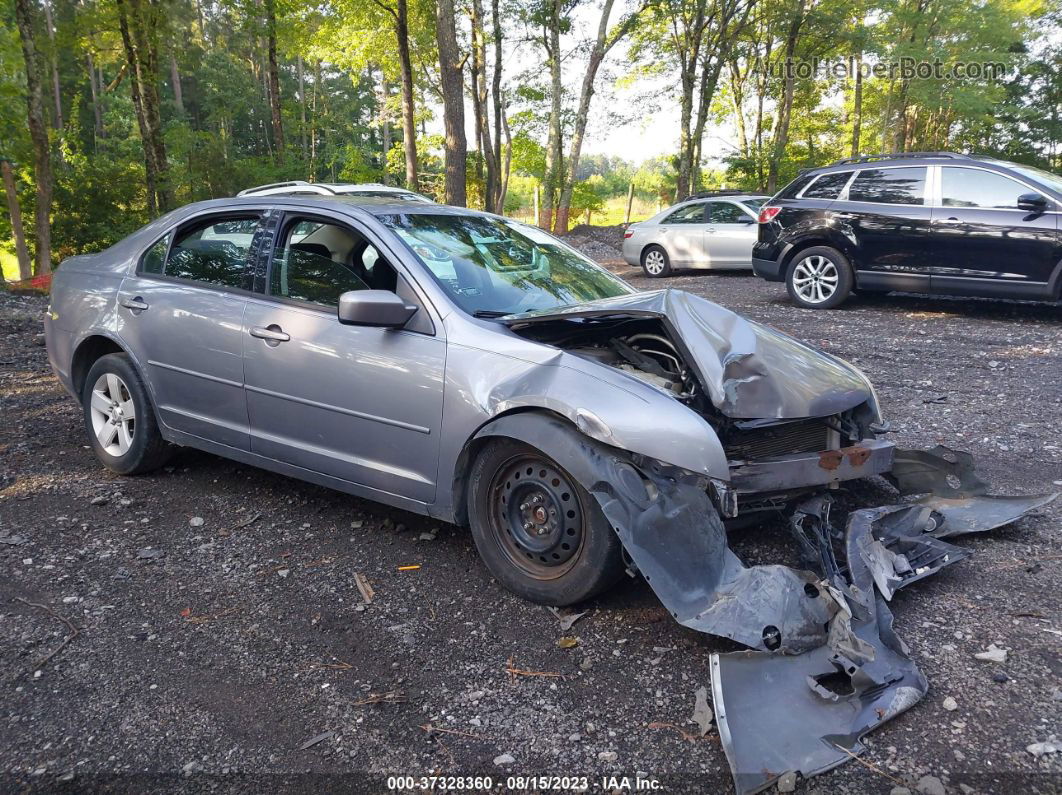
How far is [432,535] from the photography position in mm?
3955

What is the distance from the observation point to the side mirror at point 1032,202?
8.37 metres

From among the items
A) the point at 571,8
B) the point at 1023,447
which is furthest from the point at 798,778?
the point at 571,8

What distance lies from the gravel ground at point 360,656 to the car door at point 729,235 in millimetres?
10237

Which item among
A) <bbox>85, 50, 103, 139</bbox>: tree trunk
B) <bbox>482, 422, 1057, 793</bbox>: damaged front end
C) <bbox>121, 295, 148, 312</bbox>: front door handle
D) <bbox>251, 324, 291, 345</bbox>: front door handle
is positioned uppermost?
<bbox>85, 50, 103, 139</bbox>: tree trunk

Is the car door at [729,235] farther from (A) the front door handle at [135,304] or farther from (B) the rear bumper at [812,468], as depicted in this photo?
(A) the front door handle at [135,304]

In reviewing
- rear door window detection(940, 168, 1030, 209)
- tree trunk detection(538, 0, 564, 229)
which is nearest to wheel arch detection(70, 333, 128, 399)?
rear door window detection(940, 168, 1030, 209)

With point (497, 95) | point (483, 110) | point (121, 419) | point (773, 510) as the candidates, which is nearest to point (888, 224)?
point (773, 510)

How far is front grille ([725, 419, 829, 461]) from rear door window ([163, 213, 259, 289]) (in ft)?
8.86

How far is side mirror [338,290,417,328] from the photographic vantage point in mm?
3369

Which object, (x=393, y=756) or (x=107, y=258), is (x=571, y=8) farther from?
(x=393, y=756)

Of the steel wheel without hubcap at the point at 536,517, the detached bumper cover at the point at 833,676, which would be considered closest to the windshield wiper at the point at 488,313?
the steel wheel without hubcap at the point at 536,517

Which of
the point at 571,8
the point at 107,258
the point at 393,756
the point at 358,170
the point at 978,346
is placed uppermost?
the point at 571,8

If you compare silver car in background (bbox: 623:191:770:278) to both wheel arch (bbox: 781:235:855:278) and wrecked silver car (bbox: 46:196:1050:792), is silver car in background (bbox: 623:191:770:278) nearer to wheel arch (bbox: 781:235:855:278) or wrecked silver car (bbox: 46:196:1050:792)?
wheel arch (bbox: 781:235:855:278)

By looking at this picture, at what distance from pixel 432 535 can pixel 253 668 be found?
1261mm
